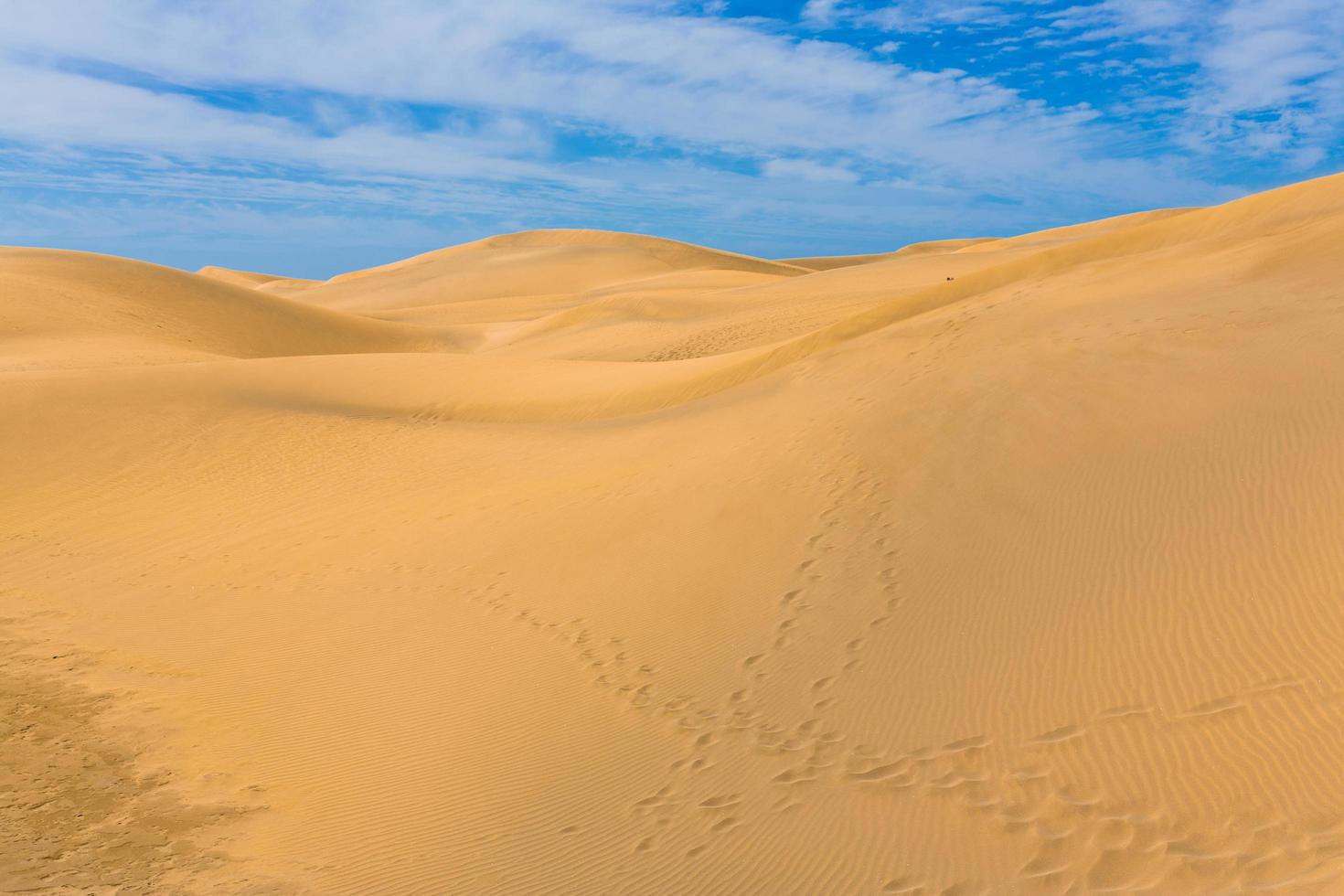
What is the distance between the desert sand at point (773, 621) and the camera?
18.2 feet

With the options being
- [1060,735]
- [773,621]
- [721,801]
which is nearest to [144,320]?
[773,621]

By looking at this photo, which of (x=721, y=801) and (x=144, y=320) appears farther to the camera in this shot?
(x=144, y=320)

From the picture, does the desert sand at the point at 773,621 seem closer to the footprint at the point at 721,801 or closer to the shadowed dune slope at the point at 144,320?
the footprint at the point at 721,801

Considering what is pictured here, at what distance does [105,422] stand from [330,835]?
1275 cm

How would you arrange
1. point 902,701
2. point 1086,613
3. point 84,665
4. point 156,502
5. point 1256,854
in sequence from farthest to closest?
1. point 156,502
2. point 84,665
3. point 1086,613
4. point 902,701
5. point 1256,854

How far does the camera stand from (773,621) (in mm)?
7883

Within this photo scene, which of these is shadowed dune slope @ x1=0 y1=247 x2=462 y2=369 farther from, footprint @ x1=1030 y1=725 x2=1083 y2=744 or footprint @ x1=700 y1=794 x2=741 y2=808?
footprint @ x1=1030 y1=725 x2=1083 y2=744

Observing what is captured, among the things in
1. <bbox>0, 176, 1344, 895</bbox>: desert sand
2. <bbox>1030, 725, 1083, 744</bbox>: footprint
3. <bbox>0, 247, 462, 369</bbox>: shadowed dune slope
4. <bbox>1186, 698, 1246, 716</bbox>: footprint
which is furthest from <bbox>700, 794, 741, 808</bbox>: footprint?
<bbox>0, 247, 462, 369</bbox>: shadowed dune slope

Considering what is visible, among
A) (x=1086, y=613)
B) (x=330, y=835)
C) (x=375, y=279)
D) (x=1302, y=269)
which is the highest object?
(x=375, y=279)

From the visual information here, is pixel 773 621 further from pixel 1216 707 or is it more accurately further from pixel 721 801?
pixel 1216 707

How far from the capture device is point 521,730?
7094 millimetres

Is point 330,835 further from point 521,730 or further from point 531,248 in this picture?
point 531,248

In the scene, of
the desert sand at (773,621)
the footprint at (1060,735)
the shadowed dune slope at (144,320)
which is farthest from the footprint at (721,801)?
the shadowed dune slope at (144,320)

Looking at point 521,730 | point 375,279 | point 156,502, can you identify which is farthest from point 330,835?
point 375,279
